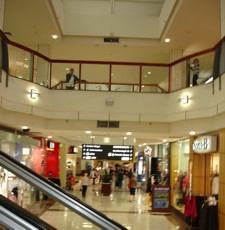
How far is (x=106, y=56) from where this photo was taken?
18.4 m

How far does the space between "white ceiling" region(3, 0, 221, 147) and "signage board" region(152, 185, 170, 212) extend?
210 centimetres

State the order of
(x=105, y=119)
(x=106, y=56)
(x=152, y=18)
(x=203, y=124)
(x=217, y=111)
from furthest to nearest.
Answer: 1. (x=106, y=56)
2. (x=152, y=18)
3. (x=105, y=119)
4. (x=203, y=124)
5. (x=217, y=111)

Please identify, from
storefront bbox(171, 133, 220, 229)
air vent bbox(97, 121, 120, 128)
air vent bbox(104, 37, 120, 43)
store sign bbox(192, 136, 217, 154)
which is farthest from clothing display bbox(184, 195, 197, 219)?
air vent bbox(104, 37, 120, 43)

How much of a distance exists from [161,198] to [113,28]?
696 cm

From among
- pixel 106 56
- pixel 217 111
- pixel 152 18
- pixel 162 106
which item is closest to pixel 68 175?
pixel 106 56

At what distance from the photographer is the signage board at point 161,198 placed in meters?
16.3

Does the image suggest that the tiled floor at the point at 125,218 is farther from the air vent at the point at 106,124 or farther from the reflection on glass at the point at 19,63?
the reflection on glass at the point at 19,63

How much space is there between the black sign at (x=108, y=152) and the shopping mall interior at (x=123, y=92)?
0.14 feet

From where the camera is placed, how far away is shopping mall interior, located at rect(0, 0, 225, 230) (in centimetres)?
1075

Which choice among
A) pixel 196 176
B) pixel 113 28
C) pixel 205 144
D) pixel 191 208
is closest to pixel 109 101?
pixel 205 144

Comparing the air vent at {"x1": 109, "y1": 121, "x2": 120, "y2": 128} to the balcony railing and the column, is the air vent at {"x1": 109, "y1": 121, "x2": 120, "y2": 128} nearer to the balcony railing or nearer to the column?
the balcony railing

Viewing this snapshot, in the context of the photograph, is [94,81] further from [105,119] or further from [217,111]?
[217,111]

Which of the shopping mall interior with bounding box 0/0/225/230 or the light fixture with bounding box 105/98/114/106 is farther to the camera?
the light fixture with bounding box 105/98/114/106

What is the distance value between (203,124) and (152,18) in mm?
6310
